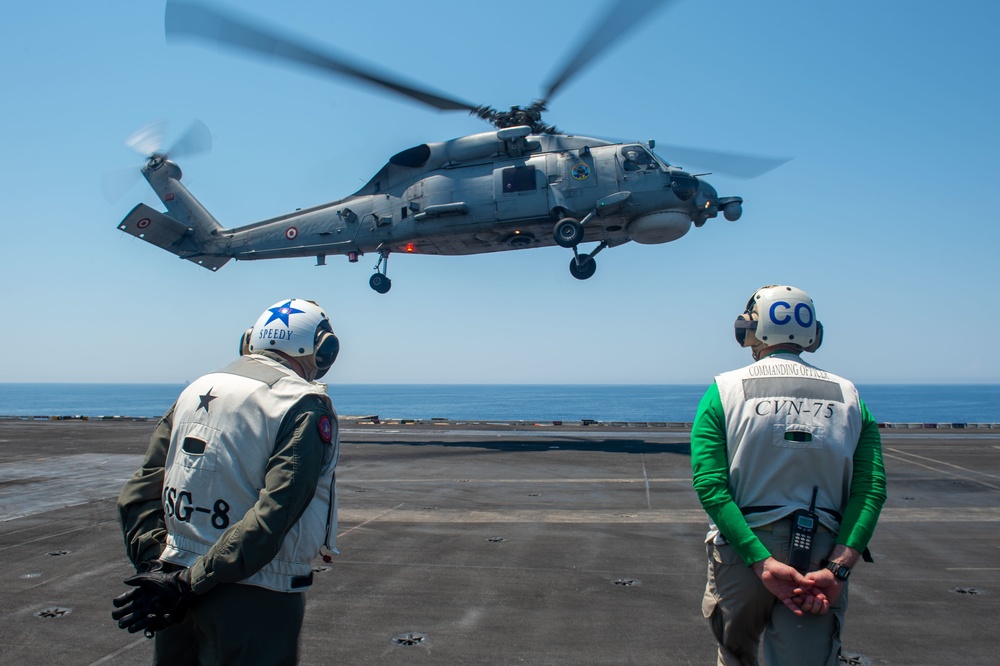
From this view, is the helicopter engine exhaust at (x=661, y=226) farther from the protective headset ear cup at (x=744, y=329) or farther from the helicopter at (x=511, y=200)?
the protective headset ear cup at (x=744, y=329)

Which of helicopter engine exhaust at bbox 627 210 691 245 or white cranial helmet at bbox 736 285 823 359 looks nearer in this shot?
white cranial helmet at bbox 736 285 823 359

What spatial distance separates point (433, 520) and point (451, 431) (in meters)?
15.5

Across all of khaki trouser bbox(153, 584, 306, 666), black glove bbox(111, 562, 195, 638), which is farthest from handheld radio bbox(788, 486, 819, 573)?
black glove bbox(111, 562, 195, 638)

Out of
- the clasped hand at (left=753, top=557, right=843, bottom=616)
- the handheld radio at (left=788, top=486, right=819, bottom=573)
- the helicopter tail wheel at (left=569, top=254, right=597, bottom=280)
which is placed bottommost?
the clasped hand at (left=753, top=557, right=843, bottom=616)

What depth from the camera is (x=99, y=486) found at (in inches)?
456

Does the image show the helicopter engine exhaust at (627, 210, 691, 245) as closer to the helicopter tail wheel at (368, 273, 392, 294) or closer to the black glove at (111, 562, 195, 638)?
the helicopter tail wheel at (368, 273, 392, 294)

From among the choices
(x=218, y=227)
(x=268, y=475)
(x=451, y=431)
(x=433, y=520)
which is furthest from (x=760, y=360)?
(x=218, y=227)

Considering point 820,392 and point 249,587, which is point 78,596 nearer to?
point 249,587

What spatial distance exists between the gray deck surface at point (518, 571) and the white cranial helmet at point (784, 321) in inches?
94.9

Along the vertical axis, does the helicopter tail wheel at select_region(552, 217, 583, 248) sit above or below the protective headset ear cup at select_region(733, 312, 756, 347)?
above

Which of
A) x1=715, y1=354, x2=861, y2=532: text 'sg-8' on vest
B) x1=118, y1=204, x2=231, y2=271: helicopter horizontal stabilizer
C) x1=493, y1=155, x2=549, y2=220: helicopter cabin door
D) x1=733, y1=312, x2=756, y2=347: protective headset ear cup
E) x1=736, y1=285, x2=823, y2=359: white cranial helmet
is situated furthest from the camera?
x1=118, y1=204, x2=231, y2=271: helicopter horizontal stabilizer

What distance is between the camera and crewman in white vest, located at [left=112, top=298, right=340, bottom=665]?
2.69 meters

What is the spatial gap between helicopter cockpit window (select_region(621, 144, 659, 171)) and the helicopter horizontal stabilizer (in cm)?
1431

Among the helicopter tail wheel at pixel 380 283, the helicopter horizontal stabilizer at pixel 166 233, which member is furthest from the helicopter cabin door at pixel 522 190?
the helicopter horizontal stabilizer at pixel 166 233
